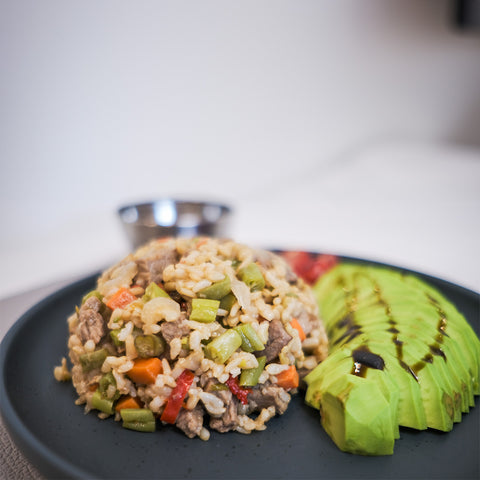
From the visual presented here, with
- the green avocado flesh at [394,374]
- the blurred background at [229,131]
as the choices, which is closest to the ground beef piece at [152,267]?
the green avocado flesh at [394,374]

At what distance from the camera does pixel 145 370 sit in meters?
1.73

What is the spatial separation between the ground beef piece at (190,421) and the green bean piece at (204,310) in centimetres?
29

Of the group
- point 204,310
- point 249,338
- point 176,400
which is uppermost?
point 204,310

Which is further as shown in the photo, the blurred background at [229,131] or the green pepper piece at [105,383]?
the blurred background at [229,131]

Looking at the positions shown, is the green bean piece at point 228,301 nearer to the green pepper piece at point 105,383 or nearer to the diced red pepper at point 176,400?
the diced red pepper at point 176,400

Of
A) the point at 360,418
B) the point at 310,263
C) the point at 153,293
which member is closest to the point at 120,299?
the point at 153,293

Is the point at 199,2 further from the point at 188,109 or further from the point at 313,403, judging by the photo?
the point at 313,403

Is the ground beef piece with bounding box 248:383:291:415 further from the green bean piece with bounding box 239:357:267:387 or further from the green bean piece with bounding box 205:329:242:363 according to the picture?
the green bean piece with bounding box 205:329:242:363

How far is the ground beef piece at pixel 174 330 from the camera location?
1.76 meters

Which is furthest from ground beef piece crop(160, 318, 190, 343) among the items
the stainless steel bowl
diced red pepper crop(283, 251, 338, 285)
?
the stainless steel bowl

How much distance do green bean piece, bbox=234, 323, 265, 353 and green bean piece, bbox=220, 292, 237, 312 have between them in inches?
3.4

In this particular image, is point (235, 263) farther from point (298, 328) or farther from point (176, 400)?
point (176, 400)

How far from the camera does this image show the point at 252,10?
6.31m

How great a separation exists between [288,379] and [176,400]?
0.40 meters
